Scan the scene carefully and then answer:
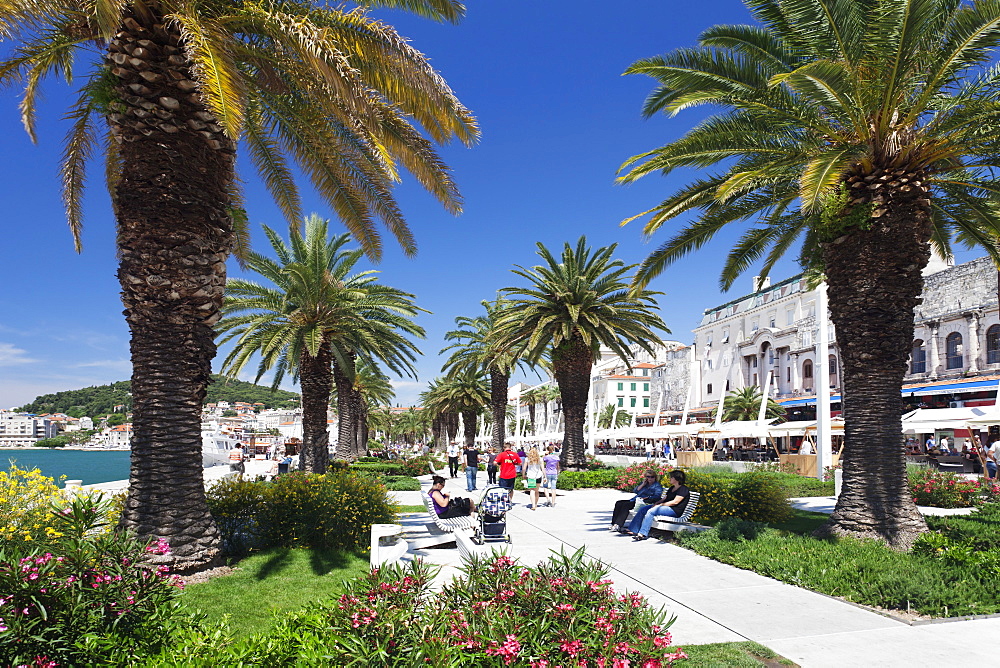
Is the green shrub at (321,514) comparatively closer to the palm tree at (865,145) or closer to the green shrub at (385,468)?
the palm tree at (865,145)

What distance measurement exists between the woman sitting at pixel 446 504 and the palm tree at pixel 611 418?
81127 millimetres

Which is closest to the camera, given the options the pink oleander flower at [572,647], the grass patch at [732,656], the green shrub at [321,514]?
the pink oleander flower at [572,647]

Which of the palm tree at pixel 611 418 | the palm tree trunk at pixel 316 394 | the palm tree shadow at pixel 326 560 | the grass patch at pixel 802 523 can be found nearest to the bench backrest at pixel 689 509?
the grass patch at pixel 802 523

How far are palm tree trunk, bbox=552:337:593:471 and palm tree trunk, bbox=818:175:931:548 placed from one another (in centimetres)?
1363

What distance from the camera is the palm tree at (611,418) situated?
92375 mm

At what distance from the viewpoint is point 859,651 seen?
5.36 m

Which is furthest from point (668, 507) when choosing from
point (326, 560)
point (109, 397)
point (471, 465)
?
point (109, 397)

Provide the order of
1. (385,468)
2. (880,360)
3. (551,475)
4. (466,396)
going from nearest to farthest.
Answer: (880,360)
(551,475)
(385,468)
(466,396)

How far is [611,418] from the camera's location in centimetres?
9338

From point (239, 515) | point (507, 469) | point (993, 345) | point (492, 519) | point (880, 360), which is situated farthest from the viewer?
point (993, 345)

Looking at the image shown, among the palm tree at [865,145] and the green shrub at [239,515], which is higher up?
the palm tree at [865,145]

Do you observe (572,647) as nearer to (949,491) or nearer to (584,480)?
(949,491)

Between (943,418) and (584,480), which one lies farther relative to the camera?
(943,418)

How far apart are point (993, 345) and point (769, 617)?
35.5 m
